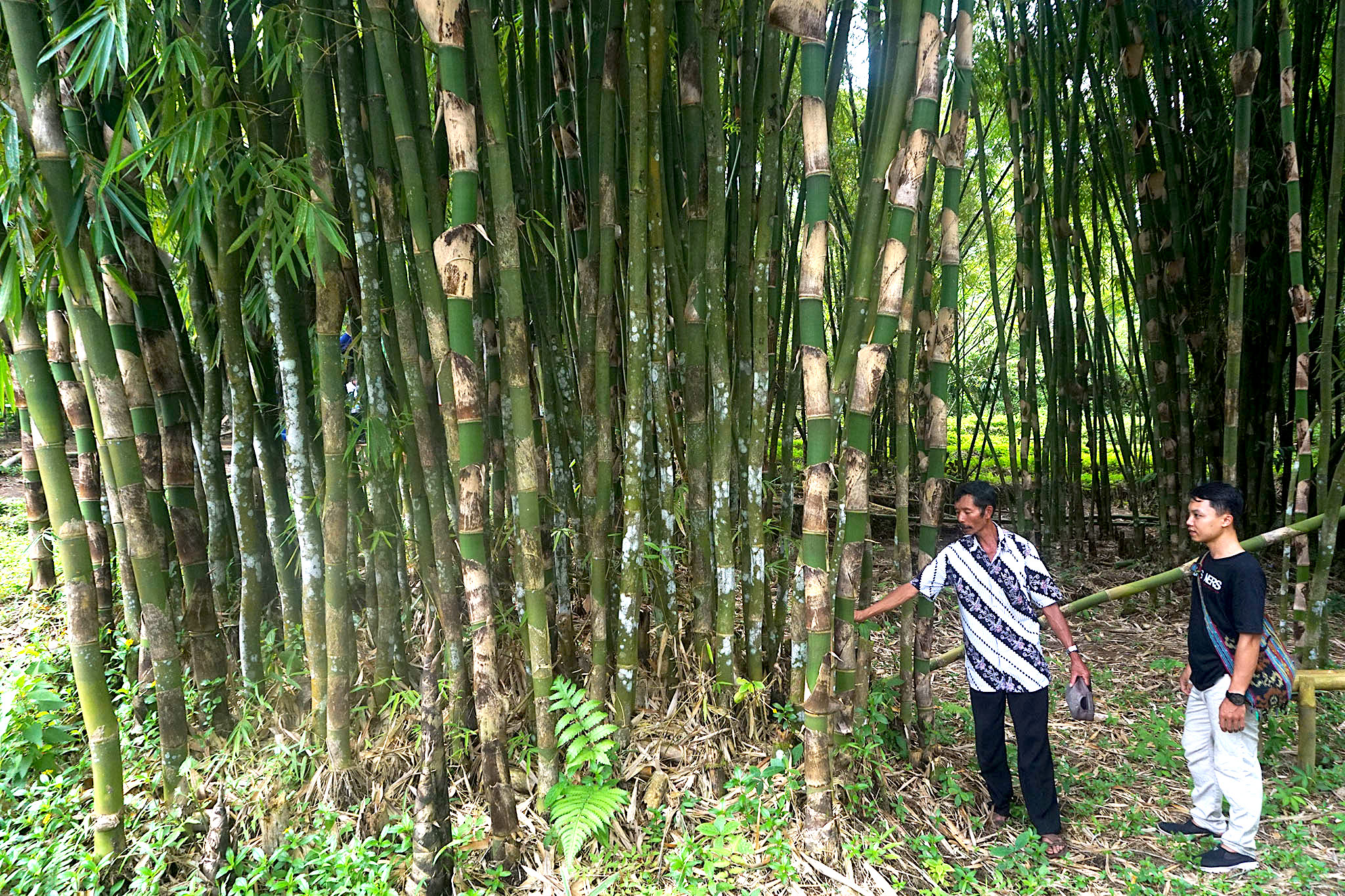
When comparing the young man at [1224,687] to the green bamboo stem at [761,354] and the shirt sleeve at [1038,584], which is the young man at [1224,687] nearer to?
the shirt sleeve at [1038,584]

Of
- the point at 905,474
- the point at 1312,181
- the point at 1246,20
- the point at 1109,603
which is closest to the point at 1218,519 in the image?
the point at 905,474

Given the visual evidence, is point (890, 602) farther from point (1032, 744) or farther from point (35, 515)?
point (35, 515)

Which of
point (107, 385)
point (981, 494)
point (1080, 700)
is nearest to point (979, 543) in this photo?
point (981, 494)

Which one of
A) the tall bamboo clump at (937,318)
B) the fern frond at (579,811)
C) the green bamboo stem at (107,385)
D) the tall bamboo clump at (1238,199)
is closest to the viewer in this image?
the green bamboo stem at (107,385)

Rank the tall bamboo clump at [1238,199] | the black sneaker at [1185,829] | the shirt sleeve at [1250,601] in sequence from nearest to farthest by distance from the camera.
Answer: the shirt sleeve at [1250,601]
the black sneaker at [1185,829]
the tall bamboo clump at [1238,199]

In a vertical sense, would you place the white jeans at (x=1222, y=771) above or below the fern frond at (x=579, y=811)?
below

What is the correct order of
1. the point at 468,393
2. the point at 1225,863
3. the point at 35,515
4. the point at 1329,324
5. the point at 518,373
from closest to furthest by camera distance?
the point at 468,393
the point at 518,373
the point at 1225,863
the point at 1329,324
the point at 35,515

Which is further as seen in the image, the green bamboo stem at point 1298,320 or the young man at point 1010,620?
the green bamboo stem at point 1298,320

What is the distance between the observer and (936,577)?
2.15 metres

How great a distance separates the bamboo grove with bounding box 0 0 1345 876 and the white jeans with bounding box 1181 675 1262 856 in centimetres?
77

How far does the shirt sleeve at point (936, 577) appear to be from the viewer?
A: 7.06 ft

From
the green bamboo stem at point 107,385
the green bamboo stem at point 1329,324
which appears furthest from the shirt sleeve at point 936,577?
the green bamboo stem at point 107,385

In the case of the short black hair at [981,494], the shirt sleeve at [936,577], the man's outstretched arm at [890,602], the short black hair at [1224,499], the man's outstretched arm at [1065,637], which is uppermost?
the short black hair at [981,494]

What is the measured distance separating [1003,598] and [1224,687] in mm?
654
